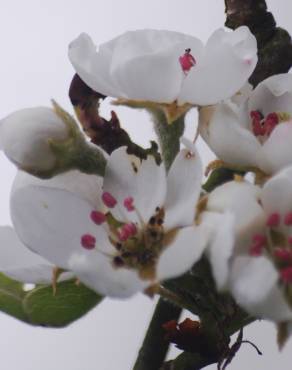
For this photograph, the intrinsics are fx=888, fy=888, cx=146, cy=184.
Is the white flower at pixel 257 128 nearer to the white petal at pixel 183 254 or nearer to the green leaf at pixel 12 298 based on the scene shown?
the white petal at pixel 183 254

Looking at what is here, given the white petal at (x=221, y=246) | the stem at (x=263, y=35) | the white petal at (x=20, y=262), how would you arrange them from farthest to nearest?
the stem at (x=263, y=35)
the white petal at (x=20, y=262)
the white petal at (x=221, y=246)

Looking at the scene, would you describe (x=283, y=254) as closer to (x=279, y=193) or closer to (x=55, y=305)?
(x=279, y=193)

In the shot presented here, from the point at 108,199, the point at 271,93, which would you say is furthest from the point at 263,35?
the point at 108,199

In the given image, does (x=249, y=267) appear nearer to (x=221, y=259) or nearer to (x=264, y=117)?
(x=221, y=259)

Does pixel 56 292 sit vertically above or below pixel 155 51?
below

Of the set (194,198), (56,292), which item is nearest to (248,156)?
(194,198)

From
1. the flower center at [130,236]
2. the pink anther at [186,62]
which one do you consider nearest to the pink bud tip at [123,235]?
the flower center at [130,236]

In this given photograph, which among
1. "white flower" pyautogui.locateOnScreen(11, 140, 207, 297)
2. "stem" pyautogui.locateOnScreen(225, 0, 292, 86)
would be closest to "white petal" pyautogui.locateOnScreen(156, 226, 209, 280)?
"white flower" pyautogui.locateOnScreen(11, 140, 207, 297)
